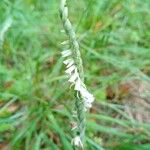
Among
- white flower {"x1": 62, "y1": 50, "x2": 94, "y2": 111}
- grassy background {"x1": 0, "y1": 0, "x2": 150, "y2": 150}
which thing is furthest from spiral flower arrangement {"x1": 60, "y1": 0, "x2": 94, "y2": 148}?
grassy background {"x1": 0, "y1": 0, "x2": 150, "y2": 150}

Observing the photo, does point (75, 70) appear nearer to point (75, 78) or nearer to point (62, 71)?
point (75, 78)

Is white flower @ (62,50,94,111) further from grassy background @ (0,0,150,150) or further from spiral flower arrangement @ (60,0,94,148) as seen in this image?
grassy background @ (0,0,150,150)

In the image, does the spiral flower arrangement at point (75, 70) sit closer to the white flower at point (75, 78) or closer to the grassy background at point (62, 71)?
the white flower at point (75, 78)

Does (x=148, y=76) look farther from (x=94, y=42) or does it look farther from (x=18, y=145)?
(x=18, y=145)

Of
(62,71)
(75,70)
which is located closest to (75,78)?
(75,70)

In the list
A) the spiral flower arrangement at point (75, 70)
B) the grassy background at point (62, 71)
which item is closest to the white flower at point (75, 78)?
the spiral flower arrangement at point (75, 70)

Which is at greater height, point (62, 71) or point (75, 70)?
point (62, 71)
